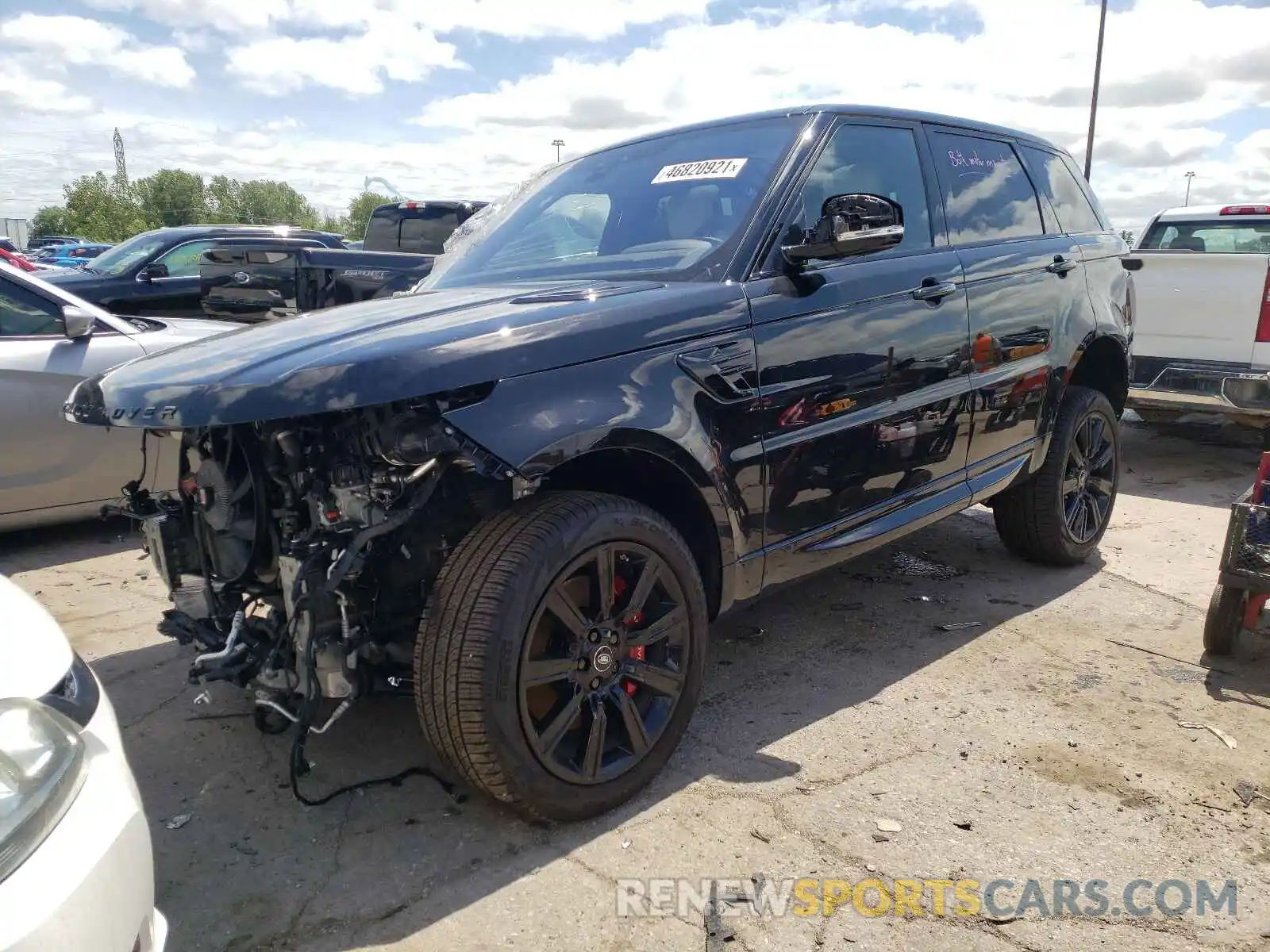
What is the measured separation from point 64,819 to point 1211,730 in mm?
3245

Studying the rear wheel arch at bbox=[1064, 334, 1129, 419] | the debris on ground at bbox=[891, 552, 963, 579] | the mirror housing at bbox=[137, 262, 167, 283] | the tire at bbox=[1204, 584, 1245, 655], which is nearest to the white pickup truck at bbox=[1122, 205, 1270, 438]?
the rear wheel arch at bbox=[1064, 334, 1129, 419]

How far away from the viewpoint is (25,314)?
463cm

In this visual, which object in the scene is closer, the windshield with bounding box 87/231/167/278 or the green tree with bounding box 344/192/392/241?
the windshield with bounding box 87/231/167/278

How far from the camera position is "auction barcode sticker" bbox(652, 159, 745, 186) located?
3.13 metres

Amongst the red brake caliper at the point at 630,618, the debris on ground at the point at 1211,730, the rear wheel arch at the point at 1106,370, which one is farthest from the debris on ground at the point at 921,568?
the red brake caliper at the point at 630,618

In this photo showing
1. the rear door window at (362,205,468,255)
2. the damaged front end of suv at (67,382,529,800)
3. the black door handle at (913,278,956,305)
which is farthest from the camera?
the rear door window at (362,205,468,255)

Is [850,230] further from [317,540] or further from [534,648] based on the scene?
[317,540]

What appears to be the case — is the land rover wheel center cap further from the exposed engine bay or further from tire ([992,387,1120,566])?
tire ([992,387,1120,566])

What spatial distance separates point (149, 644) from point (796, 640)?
263 cm

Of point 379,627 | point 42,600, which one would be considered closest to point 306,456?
point 379,627

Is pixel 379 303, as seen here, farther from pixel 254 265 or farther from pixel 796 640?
pixel 254 265

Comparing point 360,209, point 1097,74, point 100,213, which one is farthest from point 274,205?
point 1097,74

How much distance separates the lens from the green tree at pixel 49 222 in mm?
70869

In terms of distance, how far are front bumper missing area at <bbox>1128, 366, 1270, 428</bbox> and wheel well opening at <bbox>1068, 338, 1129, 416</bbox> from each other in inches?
70.5
